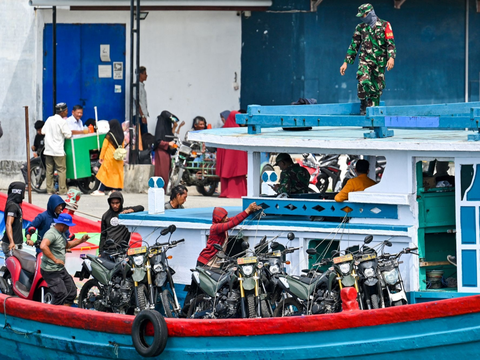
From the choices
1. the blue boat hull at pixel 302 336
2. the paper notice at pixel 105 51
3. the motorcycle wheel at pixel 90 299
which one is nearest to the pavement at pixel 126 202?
the paper notice at pixel 105 51

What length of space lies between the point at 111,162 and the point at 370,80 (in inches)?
339

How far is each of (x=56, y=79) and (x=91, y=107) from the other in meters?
0.90

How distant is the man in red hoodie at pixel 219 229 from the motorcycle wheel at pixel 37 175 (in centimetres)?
962

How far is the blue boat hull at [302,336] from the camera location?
7207 millimetres

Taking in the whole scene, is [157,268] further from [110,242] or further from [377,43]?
[377,43]

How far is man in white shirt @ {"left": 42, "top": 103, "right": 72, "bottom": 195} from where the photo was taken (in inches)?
682

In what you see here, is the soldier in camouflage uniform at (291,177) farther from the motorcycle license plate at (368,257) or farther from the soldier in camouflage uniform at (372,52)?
the motorcycle license plate at (368,257)

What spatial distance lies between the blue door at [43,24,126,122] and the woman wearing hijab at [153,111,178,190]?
1662 mm

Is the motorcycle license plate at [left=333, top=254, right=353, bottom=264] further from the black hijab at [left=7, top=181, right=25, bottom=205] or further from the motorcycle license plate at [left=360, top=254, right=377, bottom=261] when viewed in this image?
the black hijab at [left=7, top=181, right=25, bottom=205]

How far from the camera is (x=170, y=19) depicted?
19766 mm

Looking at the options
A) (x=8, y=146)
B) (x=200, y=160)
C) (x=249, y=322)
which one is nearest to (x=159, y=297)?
(x=249, y=322)

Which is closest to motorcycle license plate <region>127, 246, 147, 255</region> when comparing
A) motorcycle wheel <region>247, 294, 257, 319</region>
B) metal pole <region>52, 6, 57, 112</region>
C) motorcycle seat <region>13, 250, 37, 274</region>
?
motorcycle wheel <region>247, 294, 257, 319</region>

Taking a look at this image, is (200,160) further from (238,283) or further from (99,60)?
(238,283)

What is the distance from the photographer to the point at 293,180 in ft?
32.0
